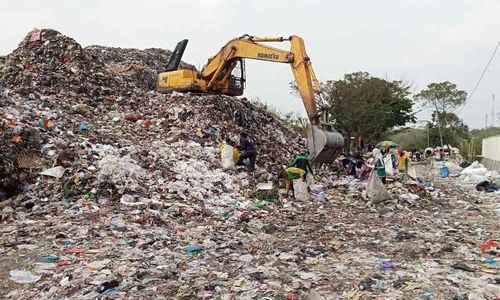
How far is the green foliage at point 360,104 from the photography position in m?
25.3

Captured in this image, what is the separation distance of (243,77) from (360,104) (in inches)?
540

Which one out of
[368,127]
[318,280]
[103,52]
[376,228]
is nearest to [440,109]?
[368,127]

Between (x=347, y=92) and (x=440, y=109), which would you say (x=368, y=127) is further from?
(x=440, y=109)

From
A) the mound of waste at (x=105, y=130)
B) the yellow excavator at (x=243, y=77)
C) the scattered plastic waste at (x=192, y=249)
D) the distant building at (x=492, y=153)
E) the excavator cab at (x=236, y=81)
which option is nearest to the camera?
the scattered plastic waste at (x=192, y=249)

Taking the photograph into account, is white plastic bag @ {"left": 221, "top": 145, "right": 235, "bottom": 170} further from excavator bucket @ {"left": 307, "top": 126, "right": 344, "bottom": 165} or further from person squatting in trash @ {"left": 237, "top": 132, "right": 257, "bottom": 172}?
excavator bucket @ {"left": 307, "top": 126, "right": 344, "bottom": 165}

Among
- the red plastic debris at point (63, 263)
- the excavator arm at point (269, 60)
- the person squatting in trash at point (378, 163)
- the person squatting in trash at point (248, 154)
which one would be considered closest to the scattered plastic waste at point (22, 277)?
the red plastic debris at point (63, 263)

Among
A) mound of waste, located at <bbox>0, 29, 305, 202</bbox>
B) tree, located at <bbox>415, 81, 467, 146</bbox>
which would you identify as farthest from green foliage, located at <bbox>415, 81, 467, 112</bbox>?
mound of waste, located at <bbox>0, 29, 305, 202</bbox>

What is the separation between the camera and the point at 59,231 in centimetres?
571

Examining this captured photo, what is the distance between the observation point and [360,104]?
1003 inches

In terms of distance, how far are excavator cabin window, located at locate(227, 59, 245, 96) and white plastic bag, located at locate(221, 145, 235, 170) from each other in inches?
148

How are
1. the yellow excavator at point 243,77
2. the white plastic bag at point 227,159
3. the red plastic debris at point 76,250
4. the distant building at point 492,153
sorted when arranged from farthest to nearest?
1. the distant building at point 492,153
2. the yellow excavator at point 243,77
3. the white plastic bag at point 227,159
4. the red plastic debris at point 76,250

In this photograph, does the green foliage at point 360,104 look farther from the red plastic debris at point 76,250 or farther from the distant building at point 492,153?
the red plastic debris at point 76,250

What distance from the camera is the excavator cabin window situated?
12867mm

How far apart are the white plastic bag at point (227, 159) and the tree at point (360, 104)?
1609 centimetres
